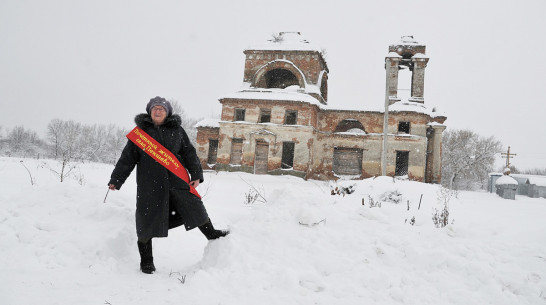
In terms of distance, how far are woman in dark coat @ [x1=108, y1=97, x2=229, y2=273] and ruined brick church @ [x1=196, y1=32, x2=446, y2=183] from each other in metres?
17.2

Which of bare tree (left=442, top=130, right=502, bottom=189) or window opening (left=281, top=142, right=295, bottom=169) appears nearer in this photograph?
window opening (left=281, top=142, right=295, bottom=169)

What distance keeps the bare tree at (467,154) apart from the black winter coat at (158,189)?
37019 millimetres

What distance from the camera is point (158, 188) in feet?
11.5

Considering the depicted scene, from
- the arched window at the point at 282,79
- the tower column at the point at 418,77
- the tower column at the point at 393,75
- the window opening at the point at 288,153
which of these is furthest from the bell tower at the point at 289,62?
the tower column at the point at 418,77

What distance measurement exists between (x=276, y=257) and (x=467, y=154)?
39801 mm

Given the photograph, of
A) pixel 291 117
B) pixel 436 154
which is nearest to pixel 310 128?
pixel 291 117

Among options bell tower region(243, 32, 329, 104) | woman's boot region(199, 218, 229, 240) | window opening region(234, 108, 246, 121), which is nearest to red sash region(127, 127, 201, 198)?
woman's boot region(199, 218, 229, 240)

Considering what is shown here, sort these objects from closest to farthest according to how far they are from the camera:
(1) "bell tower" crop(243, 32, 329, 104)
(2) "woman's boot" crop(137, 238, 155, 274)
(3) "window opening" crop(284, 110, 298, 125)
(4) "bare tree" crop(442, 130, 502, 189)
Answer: (2) "woman's boot" crop(137, 238, 155, 274)
(3) "window opening" crop(284, 110, 298, 125)
(1) "bell tower" crop(243, 32, 329, 104)
(4) "bare tree" crop(442, 130, 502, 189)

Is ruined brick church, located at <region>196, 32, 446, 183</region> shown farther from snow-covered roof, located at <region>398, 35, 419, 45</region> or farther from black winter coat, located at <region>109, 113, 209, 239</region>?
black winter coat, located at <region>109, 113, 209, 239</region>

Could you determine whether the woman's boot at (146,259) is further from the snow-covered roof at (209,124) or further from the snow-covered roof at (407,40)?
the snow-covered roof at (407,40)

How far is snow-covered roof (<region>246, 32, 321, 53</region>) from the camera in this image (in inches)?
894

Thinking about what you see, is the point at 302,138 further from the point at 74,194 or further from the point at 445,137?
the point at 445,137

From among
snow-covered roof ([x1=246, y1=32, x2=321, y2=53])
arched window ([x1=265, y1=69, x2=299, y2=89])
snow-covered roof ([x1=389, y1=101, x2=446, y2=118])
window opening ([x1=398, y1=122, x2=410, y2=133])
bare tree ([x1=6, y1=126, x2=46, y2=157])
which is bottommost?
bare tree ([x1=6, y1=126, x2=46, y2=157])

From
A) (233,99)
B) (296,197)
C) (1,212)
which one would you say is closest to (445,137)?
(233,99)
